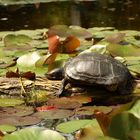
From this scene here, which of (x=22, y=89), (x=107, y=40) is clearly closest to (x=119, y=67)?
(x=22, y=89)

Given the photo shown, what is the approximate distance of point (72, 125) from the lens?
1913mm

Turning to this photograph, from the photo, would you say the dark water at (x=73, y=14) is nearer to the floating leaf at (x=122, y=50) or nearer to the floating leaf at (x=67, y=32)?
the floating leaf at (x=67, y=32)

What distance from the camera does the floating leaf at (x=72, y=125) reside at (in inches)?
73.7

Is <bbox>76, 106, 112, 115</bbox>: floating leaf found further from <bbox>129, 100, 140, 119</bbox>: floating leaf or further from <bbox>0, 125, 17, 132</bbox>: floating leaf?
<bbox>129, 100, 140, 119</bbox>: floating leaf

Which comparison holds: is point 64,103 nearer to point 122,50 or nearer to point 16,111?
point 16,111

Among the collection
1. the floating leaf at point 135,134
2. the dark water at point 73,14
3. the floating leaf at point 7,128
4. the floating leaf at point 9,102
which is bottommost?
the dark water at point 73,14

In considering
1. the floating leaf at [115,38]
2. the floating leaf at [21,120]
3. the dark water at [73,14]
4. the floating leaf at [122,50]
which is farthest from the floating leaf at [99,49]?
the dark water at [73,14]

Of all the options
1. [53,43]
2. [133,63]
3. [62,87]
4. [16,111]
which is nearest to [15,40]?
[53,43]

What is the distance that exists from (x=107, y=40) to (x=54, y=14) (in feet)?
13.5

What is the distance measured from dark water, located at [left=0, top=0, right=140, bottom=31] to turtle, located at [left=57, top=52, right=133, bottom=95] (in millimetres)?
3125

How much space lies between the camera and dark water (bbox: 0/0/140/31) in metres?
6.13

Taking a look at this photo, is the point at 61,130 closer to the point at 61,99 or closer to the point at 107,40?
the point at 61,99

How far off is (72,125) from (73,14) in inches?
221

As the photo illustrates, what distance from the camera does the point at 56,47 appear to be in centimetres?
304
